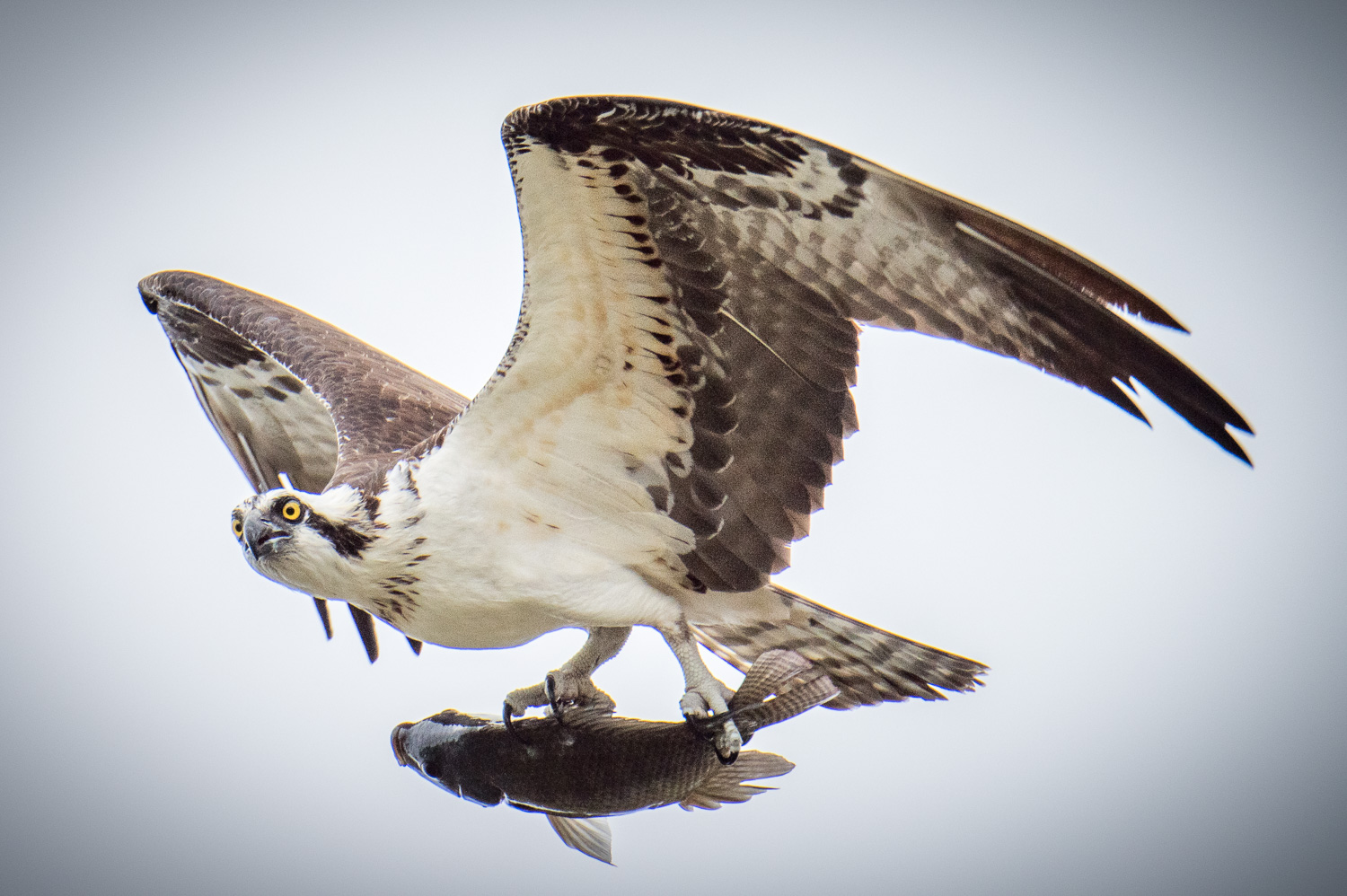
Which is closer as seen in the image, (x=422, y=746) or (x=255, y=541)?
(x=255, y=541)

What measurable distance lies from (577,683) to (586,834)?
0.49 m

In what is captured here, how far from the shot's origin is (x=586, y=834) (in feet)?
13.0

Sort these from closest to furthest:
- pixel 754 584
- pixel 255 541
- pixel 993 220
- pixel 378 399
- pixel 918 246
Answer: pixel 993 220 → pixel 918 246 → pixel 255 541 → pixel 754 584 → pixel 378 399

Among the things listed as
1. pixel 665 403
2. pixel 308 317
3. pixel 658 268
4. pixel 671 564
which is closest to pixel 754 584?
pixel 671 564

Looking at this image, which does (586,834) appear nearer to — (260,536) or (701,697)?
(701,697)

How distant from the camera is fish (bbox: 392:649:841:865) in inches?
135

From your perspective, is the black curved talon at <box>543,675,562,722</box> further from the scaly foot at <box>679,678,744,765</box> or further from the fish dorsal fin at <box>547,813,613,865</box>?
the scaly foot at <box>679,678,744,765</box>

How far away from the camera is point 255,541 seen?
3477 mm

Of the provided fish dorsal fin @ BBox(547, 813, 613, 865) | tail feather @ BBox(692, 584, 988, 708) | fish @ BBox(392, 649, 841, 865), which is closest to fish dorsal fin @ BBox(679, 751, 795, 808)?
fish @ BBox(392, 649, 841, 865)

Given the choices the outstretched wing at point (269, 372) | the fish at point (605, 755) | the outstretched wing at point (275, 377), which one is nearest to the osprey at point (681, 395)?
the fish at point (605, 755)

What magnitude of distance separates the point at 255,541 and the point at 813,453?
1647mm

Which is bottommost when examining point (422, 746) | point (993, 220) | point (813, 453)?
point (422, 746)

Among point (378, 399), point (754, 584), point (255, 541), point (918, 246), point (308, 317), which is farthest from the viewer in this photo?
point (308, 317)

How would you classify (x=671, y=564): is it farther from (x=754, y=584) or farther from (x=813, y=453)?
(x=813, y=453)
